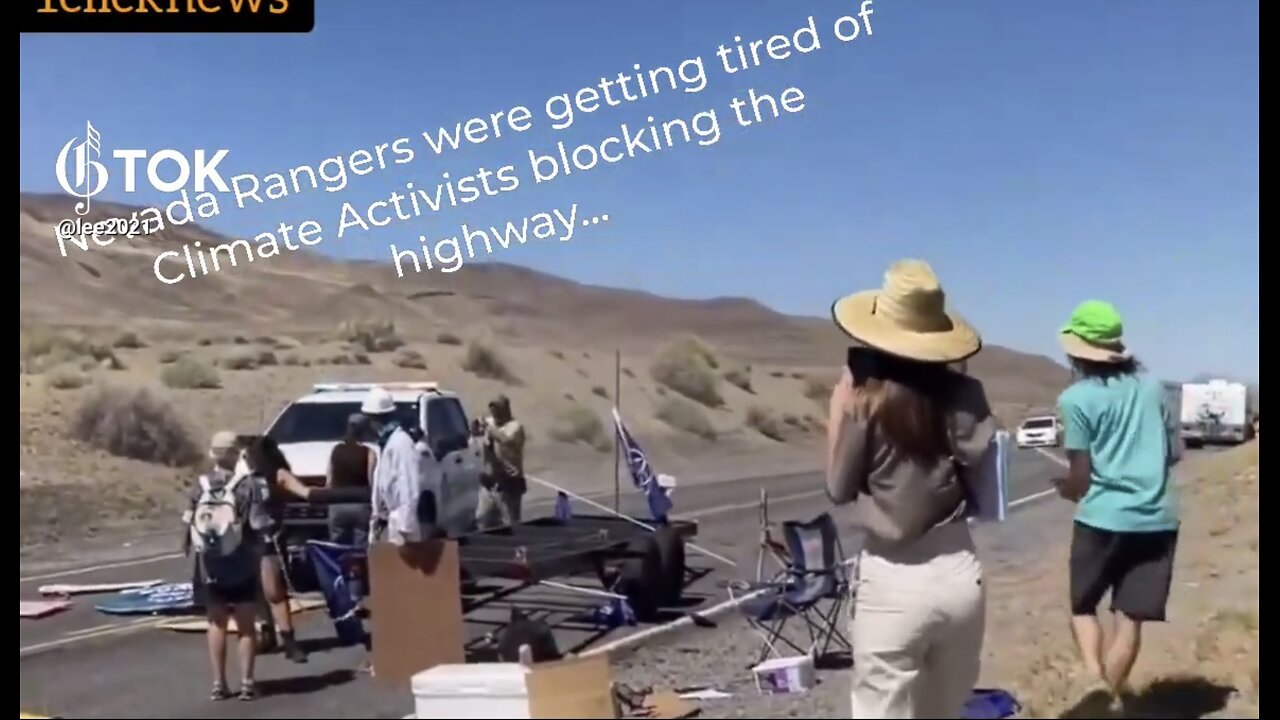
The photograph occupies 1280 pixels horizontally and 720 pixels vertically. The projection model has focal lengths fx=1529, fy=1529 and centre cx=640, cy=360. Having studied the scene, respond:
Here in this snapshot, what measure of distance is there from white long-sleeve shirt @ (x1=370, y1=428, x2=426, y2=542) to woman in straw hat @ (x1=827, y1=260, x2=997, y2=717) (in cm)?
357

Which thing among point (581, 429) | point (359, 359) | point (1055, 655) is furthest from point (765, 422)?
point (1055, 655)

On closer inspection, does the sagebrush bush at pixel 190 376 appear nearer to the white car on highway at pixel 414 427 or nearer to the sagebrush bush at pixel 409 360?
the sagebrush bush at pixel 409 360

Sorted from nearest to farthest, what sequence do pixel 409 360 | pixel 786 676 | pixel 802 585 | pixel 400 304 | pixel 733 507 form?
pixel 786 676
pixel 802 585
pixel 733 507
pixel 409 360
pixel 400 304

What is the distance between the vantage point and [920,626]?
4883mm

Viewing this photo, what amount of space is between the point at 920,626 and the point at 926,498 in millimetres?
409

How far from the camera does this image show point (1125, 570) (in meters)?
6.50

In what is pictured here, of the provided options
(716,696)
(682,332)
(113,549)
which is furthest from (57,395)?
(682,332)

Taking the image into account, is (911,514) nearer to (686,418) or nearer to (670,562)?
(670,562)

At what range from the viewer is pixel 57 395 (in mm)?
31172

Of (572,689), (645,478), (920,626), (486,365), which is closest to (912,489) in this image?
(920,626)

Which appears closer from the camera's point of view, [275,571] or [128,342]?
[275,571]

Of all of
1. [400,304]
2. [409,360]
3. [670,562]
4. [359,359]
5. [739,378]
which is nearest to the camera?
[670,562]

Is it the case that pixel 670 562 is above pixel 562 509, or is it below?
below

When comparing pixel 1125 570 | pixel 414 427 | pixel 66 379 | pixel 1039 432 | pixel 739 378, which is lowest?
pixel 1039 432
